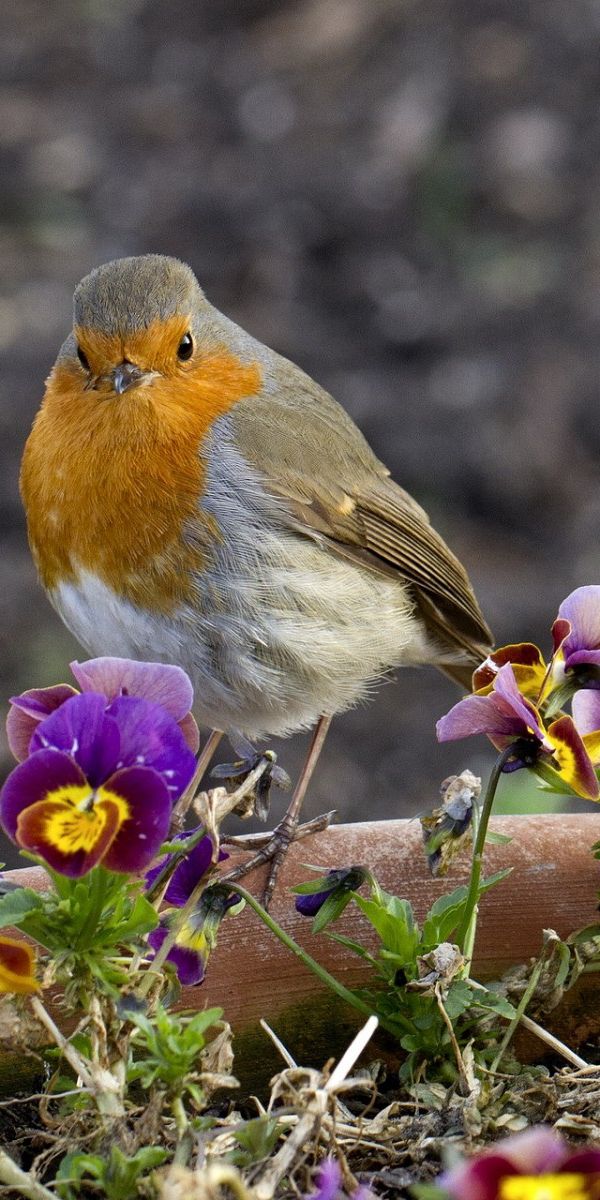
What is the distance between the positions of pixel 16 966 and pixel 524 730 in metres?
0.51

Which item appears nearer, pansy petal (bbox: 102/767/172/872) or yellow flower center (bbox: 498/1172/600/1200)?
yellow flower center (bbox: 498/1172/600/1200)

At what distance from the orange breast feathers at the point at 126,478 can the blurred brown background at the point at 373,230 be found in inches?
60.6

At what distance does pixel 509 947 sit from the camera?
1875 mm

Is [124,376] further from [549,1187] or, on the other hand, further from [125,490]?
[549,1187]

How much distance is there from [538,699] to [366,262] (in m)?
4.24

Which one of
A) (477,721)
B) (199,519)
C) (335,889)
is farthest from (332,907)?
(199,519)

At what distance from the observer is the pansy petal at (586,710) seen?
1546 mm

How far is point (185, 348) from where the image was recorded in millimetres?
2842

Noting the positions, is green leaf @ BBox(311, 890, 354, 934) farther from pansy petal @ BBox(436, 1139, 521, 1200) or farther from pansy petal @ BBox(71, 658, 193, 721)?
pansy petal @ BBox(436, 1139, 521, 1200)

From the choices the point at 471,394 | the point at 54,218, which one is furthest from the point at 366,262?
the point at 54,218

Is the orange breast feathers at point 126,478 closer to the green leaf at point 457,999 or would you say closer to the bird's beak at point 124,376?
the bird's beak at point 124,376

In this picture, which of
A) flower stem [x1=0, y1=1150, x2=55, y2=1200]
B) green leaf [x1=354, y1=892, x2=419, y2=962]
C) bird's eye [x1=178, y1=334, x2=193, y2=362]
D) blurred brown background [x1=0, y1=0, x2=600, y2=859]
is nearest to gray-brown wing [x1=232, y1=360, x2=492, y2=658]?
bird's eye [x1=178, y1=334, x2=193, y2=362]

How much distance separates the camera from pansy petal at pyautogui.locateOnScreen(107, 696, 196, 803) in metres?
1.34

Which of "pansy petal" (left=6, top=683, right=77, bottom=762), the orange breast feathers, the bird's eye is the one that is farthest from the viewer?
the bird's eye
